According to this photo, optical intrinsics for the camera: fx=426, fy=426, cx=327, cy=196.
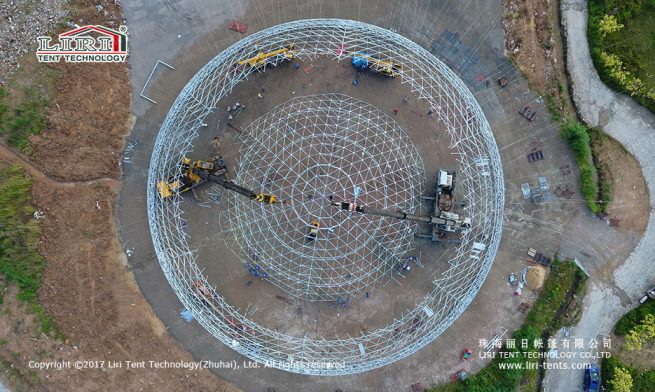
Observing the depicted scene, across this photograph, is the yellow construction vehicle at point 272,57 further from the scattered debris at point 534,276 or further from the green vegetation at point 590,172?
the scattered debris at point 534,276

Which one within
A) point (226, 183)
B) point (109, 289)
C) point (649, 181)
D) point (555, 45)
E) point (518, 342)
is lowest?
point (109, 289)

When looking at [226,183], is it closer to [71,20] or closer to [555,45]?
[71,20]

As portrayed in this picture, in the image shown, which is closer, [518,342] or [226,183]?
[226,183]

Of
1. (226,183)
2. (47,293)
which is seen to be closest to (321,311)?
(226,183)

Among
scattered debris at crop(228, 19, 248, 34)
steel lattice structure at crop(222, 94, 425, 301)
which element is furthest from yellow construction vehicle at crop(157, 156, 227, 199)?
scattered debris at crop(228, 19, 248, 34)

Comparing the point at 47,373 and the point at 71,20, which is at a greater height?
the point at 71,20

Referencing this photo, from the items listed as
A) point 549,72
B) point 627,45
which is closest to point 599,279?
point 549,72

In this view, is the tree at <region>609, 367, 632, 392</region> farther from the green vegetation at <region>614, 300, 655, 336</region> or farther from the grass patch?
the grass patch

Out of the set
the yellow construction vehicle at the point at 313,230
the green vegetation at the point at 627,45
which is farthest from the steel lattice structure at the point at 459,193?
the green vegetation at the point at 627,45
